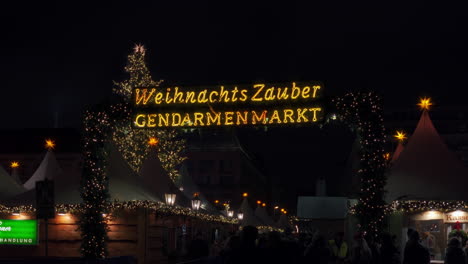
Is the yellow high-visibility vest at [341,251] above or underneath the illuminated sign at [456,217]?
underneath

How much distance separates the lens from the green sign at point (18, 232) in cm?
2439

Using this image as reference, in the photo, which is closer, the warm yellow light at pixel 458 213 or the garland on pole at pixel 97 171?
the garland on pole at pixel 97 171

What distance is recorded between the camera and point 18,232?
2448 centimetres

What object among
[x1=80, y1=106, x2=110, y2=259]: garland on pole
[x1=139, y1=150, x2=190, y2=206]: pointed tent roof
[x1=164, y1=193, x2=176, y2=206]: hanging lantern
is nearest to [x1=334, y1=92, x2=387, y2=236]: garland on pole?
[x1=80, y1=106, x2=110, y2=259]: garland on pole

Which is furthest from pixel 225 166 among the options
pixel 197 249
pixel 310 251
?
pixel 310 251

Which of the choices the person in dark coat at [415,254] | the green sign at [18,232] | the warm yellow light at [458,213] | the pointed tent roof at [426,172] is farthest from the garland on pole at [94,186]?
the person in dark coat at [415,254]

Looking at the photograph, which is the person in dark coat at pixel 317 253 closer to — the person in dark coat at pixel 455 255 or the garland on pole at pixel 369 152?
the person in dark coat at pixel 455 255

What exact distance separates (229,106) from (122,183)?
6.38 metres

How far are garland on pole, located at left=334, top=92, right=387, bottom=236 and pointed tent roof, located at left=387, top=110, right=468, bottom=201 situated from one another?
339 centimetres

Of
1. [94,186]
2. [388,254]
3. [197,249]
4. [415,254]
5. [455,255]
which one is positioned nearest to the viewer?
[415,254]

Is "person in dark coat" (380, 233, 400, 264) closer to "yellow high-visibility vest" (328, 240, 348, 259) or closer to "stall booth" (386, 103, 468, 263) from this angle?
"yellow high-visibility vest" (328, 240, 348, 259)

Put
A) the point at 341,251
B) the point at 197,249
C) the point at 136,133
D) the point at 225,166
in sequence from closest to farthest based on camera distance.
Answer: the point at 197,249
the point at 341,251
the point at 136,133
the point at 225,166

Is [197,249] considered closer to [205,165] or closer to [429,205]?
[429,205]

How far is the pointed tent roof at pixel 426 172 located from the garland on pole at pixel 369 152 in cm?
339
